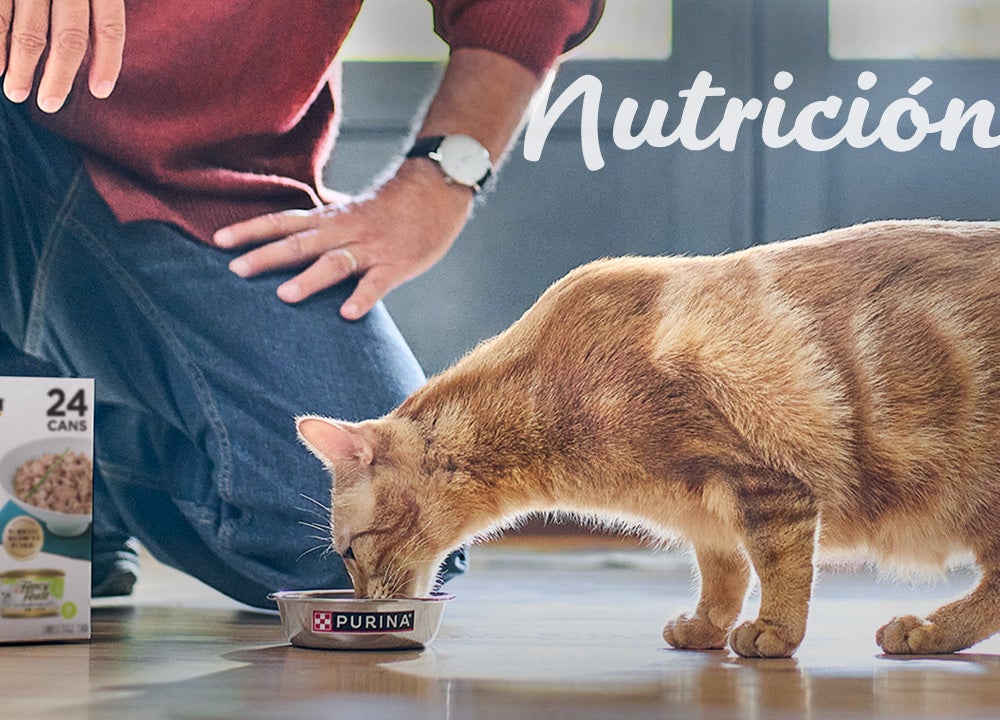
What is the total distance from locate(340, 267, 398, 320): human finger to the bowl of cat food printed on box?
1.70 feet

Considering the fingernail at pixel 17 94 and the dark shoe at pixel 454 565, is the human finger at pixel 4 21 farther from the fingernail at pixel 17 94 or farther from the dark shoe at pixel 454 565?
the dark shoe at pixel 454 565

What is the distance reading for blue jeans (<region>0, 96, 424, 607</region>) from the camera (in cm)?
230

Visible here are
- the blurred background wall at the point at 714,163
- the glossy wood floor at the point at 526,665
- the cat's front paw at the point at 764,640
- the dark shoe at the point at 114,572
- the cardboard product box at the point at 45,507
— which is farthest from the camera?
the dark shoe at the point at 114,572

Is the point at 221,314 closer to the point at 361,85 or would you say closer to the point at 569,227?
the point at 361,85

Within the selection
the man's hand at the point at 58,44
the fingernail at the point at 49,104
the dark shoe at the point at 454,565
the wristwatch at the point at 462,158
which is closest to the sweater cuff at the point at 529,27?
the wristwatch at the point at 462,158

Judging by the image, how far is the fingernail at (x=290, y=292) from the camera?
231 cm

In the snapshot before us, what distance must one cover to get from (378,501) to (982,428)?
90 centimetres

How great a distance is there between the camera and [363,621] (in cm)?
188

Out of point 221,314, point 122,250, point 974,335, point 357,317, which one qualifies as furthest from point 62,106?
point 974,335

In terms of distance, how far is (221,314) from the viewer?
232 centimetres

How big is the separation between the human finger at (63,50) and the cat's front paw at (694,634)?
142cm

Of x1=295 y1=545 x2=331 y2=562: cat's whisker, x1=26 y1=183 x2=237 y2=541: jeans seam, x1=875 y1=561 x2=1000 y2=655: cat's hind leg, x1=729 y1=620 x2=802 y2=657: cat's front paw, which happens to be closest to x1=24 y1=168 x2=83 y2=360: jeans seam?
x1=26 y1=183 x2=237 y2=541: jeans seam

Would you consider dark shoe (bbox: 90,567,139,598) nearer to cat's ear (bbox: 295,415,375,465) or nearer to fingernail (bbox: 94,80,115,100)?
cat's ear (bbox: 295,415,375,465)

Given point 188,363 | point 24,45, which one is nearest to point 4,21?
point 24,45
